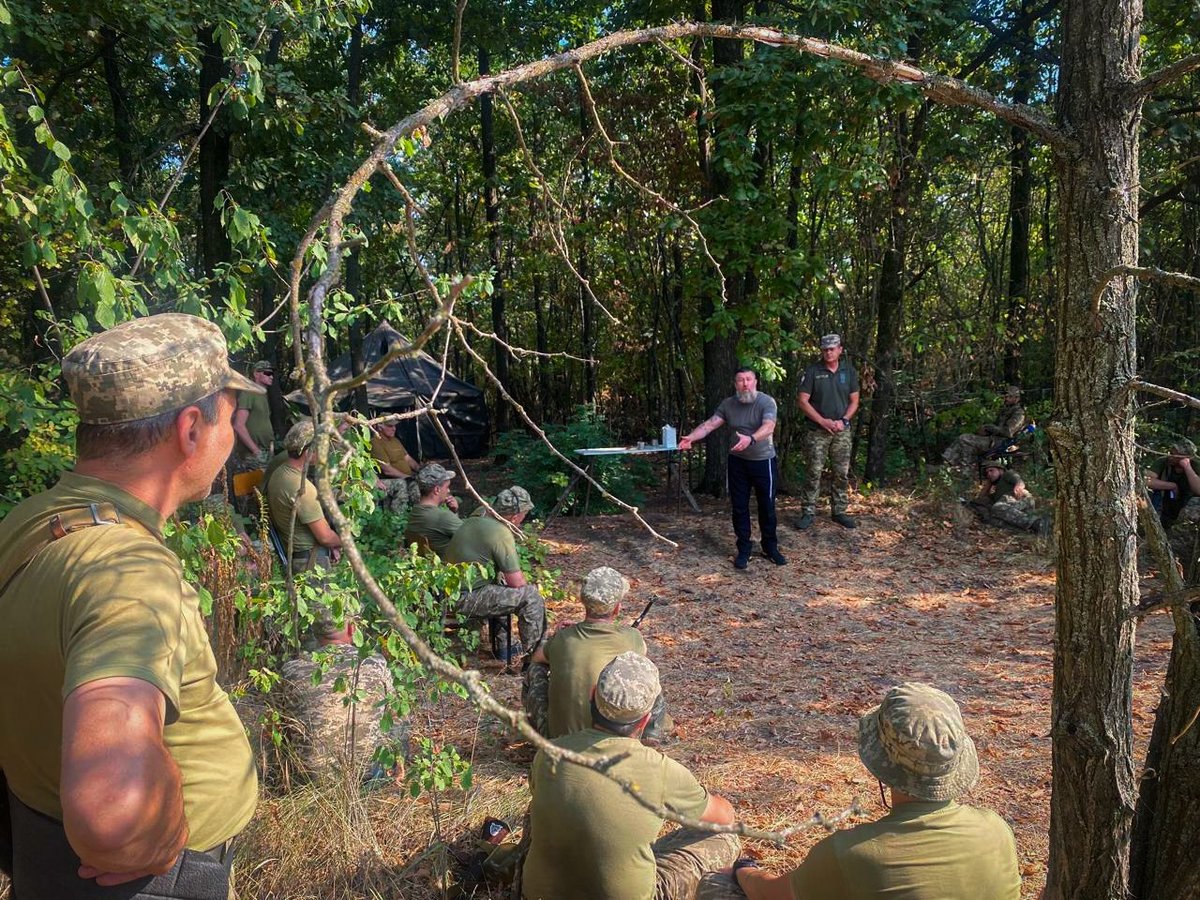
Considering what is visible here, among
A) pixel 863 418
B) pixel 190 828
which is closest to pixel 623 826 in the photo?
pixel 190 828

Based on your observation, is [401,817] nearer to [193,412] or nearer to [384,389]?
[193,412]

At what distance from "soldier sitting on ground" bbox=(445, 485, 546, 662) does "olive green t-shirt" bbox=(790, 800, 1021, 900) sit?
149 inches

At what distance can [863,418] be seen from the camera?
473 inches

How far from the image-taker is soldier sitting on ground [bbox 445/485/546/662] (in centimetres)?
593

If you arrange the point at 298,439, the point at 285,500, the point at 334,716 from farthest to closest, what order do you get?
the point at 285,500 < the point at 298,439 < the point at 334,716

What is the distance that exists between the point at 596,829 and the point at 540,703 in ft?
6.04

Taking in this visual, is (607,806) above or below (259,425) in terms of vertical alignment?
below

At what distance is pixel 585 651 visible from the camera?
13.4 ft

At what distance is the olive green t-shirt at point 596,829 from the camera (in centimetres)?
274

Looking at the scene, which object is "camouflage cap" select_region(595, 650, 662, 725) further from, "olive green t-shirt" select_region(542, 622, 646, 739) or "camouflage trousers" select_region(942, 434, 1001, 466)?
"camouflage trousers" select_region(942, 434, 1001, 466)

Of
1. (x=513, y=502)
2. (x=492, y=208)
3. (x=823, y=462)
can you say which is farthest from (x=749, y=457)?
(x=492, y=208)

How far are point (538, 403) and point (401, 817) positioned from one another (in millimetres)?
14235

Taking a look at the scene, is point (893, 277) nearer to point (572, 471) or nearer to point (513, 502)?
point (572, 471)

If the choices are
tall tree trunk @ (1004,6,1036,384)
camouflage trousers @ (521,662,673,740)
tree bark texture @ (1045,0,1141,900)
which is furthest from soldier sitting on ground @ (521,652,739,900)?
tall tree trunk @ (1004,6,1036,384)
